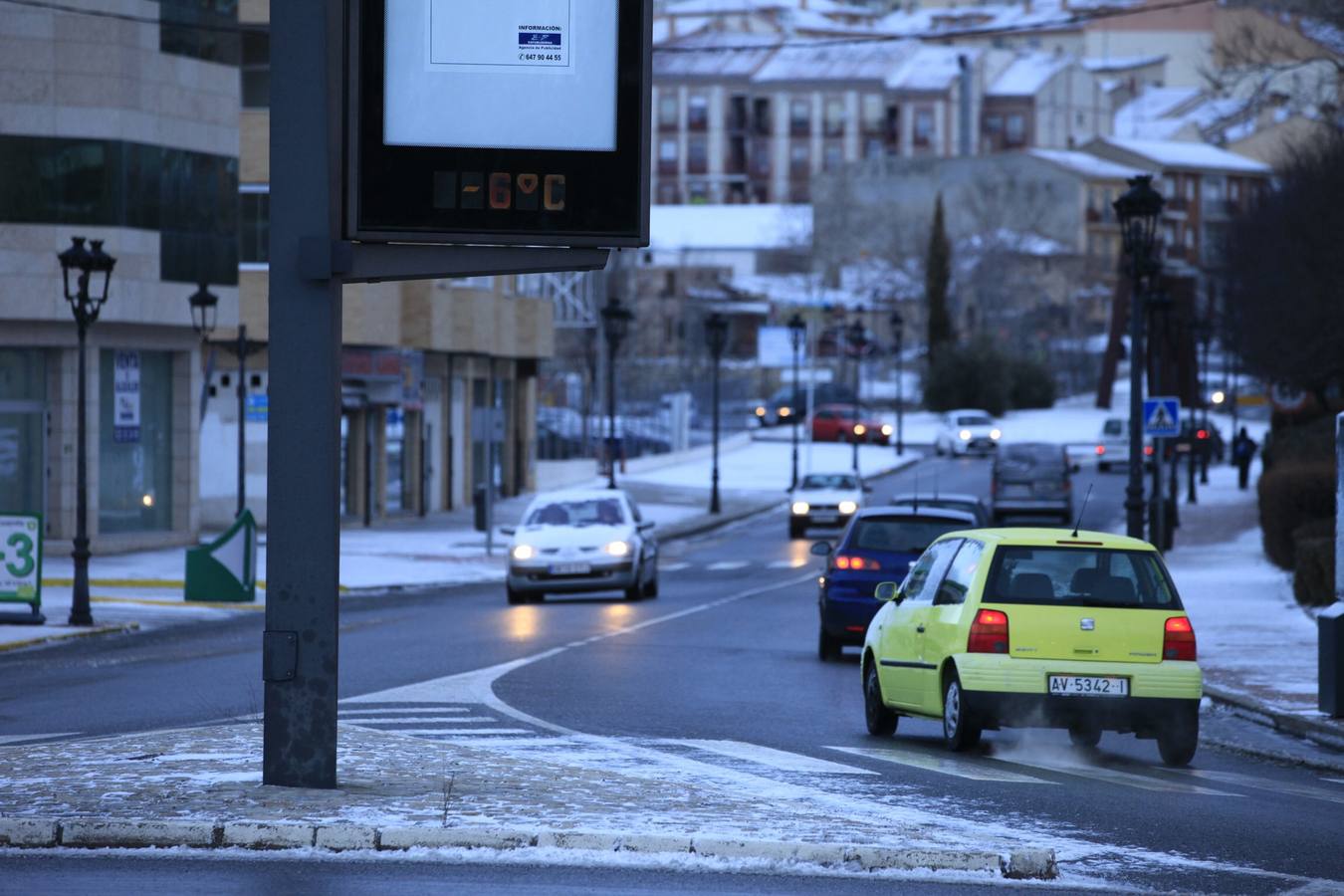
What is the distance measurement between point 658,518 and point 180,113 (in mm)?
19763

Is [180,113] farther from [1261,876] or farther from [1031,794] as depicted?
[1261,876]

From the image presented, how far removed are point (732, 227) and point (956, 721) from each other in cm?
13371

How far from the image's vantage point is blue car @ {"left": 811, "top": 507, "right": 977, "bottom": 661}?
74.2 ft

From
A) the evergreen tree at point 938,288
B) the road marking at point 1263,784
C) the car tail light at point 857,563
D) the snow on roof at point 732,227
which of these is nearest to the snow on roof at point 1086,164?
the snow on roof at point 732,227

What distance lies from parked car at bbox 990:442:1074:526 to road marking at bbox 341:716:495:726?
38.5 m

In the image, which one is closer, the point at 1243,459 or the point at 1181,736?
the point at 1181,736

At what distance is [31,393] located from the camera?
41375 millimetres

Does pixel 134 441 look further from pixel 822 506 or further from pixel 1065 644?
pixel 1065 644

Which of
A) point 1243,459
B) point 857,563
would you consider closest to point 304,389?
point 857,563

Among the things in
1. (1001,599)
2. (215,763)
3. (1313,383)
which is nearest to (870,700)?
(1001,599)

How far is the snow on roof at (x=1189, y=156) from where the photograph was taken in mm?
132000

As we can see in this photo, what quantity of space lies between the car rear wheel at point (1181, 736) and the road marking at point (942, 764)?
1332 mm

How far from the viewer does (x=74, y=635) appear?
26453mm

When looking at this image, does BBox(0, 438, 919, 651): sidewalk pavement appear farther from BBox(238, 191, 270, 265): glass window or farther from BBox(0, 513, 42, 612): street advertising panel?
BBox(238, 191, 270, 265): glass window
